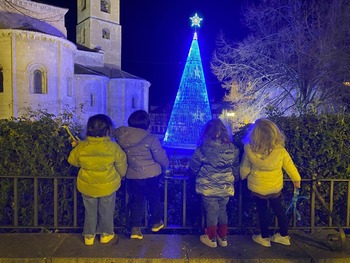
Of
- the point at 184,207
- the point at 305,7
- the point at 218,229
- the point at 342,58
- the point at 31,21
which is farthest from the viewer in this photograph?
the point at 31,21

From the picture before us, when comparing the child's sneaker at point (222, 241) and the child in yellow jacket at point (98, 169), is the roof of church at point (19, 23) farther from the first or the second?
the child's sneaker at point (222, 241)

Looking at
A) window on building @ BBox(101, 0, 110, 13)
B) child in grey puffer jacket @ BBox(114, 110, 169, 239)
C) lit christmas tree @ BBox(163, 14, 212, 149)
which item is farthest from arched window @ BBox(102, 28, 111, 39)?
child in grey puffer jacket @ BBox(114, 110, 169, 239)

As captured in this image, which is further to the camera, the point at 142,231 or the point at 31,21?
the point at 31,21

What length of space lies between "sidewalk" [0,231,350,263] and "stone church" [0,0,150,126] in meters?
11.3

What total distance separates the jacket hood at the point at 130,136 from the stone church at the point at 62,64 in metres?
11.4

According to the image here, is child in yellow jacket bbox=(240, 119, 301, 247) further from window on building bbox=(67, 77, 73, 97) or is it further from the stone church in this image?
window on building bbox=(67, 77, 73, 97)

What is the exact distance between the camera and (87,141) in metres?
3.79

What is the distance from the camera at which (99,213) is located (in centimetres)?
394

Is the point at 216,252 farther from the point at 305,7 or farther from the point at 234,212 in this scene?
the point at 305,7

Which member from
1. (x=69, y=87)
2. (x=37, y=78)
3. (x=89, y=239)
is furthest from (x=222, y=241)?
(x=69, y=87)

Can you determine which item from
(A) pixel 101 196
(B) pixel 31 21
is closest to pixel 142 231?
(A) pixel 101 196

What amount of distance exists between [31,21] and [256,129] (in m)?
25.7

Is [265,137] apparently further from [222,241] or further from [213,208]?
[222,241]

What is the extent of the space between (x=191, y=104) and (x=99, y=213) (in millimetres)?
10353
